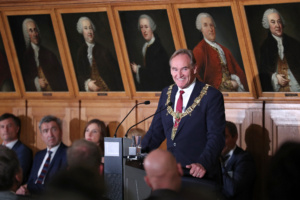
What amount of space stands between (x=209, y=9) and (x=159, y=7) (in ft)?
2.31

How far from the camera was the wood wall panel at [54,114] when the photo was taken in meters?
8.87

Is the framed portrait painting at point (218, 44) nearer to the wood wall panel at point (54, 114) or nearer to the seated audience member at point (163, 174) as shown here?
the wood wall panel at point (54, 114)

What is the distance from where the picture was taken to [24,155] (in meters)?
8.55

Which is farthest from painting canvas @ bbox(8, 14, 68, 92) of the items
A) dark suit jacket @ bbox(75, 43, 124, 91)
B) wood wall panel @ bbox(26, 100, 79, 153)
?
dark suit jacket @ bbox(75, 43, 124, 91)

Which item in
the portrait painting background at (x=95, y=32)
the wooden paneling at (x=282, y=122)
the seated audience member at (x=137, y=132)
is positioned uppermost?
the portrait painting background at (x=95, y=32)

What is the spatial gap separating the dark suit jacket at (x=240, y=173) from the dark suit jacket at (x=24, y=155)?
2996mm

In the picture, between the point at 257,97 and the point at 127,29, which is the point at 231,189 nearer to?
the point at 257,97

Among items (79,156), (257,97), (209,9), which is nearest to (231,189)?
(257,97)

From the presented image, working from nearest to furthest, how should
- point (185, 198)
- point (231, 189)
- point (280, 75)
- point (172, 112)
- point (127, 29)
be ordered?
point (185, 198) < point (172, 112) < point (231, 189) < point (280, 75) < point (127, 29)

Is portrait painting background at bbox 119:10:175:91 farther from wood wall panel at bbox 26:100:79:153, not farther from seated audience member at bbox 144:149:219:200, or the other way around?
seated audience member at bbox 144:149:219:200

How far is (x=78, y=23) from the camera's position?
8477 millimetres

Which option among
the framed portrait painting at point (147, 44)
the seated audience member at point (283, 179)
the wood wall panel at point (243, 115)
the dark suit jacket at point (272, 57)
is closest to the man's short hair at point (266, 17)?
the dark suit jacket at point (272, 57)

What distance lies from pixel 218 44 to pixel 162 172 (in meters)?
4.86

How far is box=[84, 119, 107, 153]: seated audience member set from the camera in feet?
26.4
